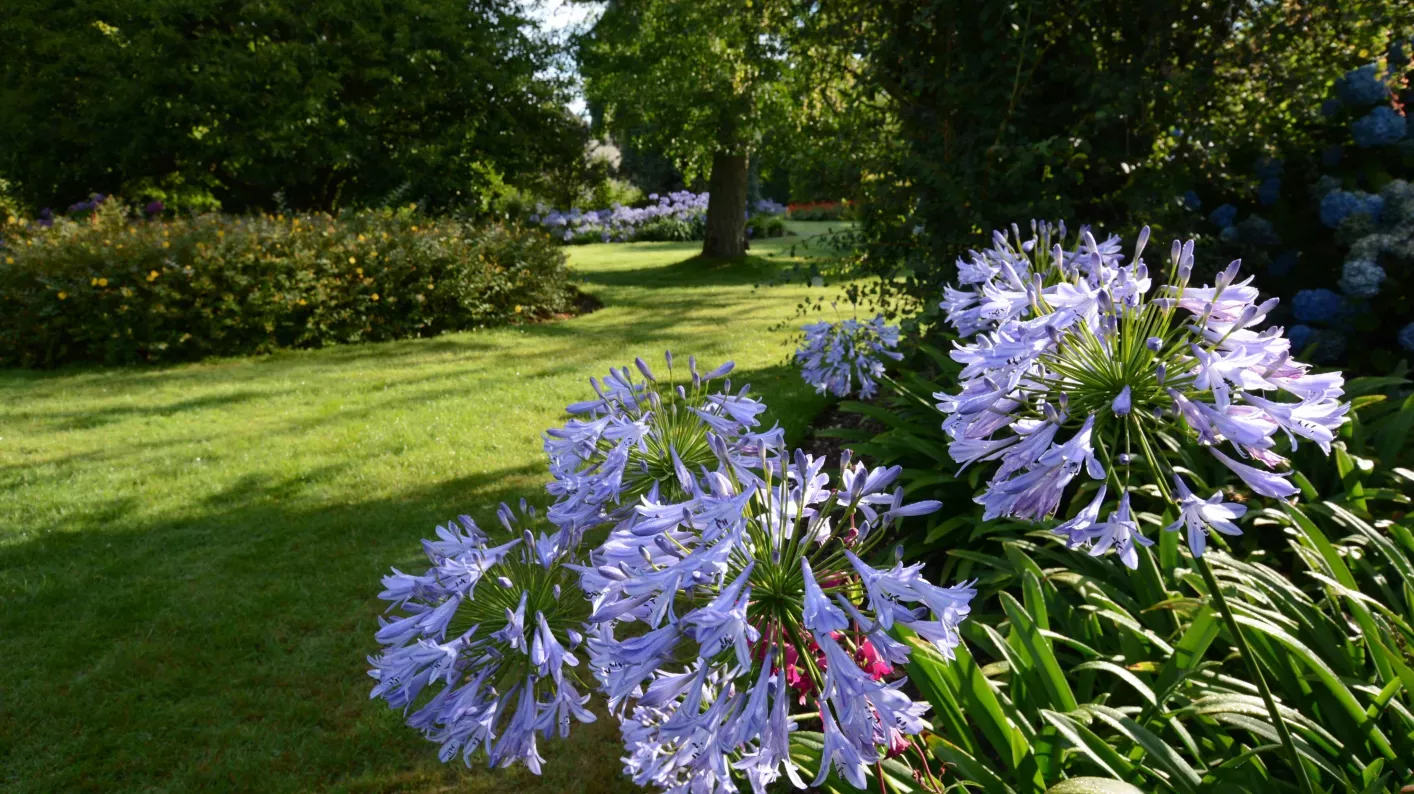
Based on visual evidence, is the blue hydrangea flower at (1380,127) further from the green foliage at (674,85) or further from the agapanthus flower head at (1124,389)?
the green foliage at (674,85)

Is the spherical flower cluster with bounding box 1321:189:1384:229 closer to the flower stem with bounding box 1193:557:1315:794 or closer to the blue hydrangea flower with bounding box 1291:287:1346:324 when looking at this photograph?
the blue hydrangea flower with bounding box 1291:287:1346:324

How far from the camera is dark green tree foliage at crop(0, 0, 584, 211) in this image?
12.4 metres

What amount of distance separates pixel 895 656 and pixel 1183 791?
93 cm

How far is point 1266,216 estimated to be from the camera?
15.5 ft

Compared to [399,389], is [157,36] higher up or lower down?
higher up

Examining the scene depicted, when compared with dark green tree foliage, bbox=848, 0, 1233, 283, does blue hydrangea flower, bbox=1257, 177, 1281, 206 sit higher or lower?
lower

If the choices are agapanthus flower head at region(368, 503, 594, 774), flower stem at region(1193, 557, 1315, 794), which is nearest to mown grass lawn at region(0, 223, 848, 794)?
agapanthus flower head at region(368, 503, 594, 774)

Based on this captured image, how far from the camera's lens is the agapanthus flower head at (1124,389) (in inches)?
48.8

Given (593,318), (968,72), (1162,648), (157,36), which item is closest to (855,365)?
(968,72)

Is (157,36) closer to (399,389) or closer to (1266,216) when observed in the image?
(399,389)

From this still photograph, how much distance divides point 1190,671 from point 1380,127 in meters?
3.91

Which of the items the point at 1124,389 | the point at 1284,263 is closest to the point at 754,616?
the point at 1124,389

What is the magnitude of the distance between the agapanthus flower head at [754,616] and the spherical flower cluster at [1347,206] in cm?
412

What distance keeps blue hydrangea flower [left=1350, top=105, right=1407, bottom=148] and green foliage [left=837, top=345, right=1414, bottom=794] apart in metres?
2.31
